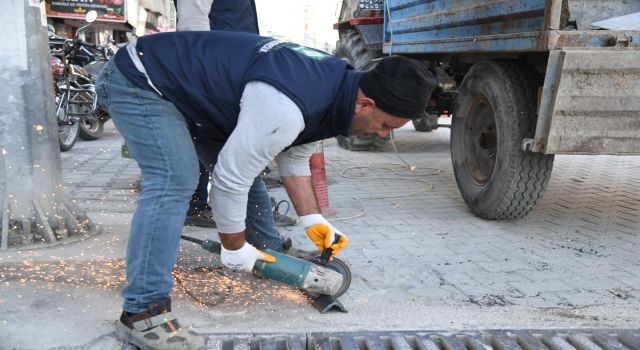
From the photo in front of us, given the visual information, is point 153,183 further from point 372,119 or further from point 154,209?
point 372,119

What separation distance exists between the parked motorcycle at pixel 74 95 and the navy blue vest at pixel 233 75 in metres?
4.75

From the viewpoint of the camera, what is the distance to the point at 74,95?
24.1ft

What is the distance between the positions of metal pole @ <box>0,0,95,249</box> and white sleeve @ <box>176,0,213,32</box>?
0.85 metres

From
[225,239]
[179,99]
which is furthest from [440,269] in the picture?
[179,99]

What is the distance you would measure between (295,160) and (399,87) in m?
0.74

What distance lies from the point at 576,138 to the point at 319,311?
1911 millimetres

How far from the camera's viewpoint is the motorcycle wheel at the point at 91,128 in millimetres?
7825

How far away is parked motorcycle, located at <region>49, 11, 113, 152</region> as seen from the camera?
687 cm

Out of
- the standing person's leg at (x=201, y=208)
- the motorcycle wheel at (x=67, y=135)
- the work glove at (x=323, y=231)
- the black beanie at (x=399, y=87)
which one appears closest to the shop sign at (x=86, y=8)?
the motorcycle wheel at (x=67, y=135)

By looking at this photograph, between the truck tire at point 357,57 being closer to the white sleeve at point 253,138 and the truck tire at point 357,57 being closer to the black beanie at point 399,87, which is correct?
the black beanie at point 399,87

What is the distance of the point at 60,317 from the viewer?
2.48 m

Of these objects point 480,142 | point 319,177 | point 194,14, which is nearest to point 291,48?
point 194,14

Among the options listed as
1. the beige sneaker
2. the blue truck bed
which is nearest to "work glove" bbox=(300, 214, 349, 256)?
the beige sneaker

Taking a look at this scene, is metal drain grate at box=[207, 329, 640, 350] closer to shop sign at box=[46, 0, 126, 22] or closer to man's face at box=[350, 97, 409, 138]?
man's face at box=[350, 97, 409, 138]
